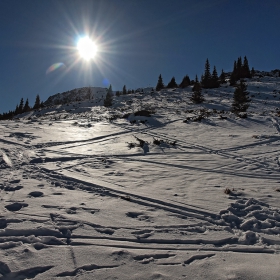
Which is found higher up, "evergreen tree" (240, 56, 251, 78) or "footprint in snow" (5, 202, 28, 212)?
"evergreen tree" (240, 56, 251, 78)

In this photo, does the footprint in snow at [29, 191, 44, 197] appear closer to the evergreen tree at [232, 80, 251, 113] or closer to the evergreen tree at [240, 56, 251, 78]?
the evergreen tree at [232, 80, 251, 113]

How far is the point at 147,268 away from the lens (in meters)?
2.77

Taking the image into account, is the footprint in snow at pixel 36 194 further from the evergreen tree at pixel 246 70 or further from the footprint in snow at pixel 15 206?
the evergreen tree at pixel 246 70

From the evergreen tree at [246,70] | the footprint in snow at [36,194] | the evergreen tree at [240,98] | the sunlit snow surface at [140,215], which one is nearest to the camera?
the sunlit snow surface at [140,215]

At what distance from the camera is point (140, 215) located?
414 cm

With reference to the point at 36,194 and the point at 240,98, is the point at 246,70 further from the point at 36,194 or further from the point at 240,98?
the point at 36,194

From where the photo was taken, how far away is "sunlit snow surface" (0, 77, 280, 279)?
2.77 meters

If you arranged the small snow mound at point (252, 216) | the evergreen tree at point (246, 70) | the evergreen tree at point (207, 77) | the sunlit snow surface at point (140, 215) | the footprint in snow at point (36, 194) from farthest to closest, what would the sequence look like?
1. the evergreen tree at point (246, 70)
2. the evergreen tree at point (207, 77)
3. the footprint in snow at point (36, 194)
4. the small snow mound at point (252, 216)
5. the sunlit snow surface at point (140, 215)

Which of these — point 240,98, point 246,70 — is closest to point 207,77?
point 246,70

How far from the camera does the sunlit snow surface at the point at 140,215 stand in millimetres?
2773

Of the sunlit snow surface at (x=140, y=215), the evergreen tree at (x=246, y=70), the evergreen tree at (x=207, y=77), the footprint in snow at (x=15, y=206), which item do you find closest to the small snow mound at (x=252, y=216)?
the sunlit snow surface at (x=140, y=215)

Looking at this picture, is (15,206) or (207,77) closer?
(15,206)

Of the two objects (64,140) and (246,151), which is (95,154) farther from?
(246,151)

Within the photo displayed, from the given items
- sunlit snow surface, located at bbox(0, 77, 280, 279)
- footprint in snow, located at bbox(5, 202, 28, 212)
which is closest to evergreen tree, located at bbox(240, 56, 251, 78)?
sunlit snow surface, located at bbox(0, 77, 280, 279)
